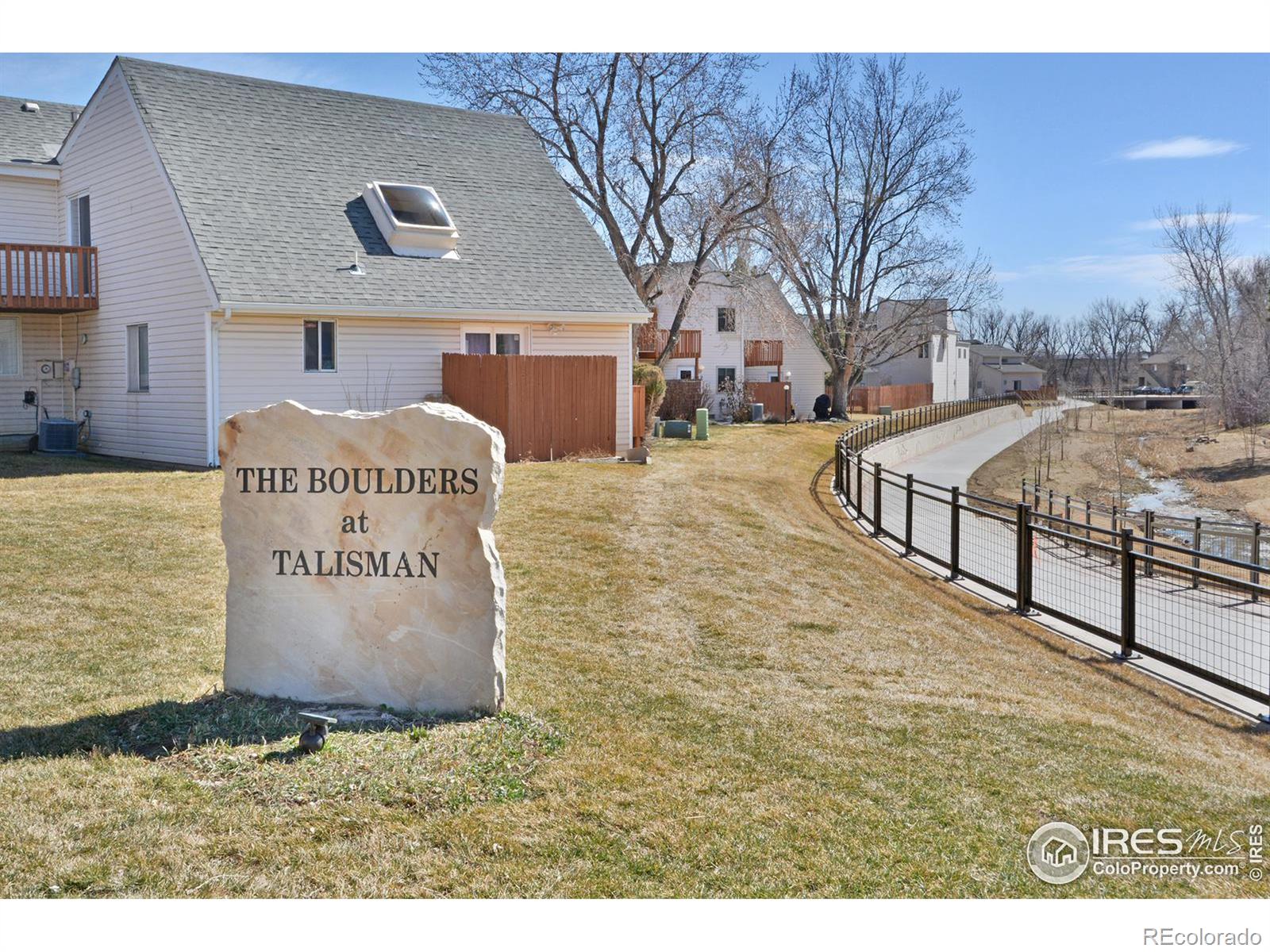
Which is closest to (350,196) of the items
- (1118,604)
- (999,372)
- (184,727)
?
(1118,604)

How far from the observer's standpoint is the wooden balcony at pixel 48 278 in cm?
2236

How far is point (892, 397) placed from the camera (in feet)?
227

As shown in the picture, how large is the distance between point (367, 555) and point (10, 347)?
823 inches

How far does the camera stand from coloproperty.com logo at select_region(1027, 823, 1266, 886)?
530 centimetres

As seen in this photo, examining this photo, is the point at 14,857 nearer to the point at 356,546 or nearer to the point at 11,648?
the point at 356,546

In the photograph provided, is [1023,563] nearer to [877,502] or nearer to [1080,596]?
[1080,596]

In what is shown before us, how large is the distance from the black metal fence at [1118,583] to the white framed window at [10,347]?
17.7 meters

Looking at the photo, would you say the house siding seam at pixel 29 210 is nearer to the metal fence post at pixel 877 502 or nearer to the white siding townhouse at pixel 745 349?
the metal fence post at pixel 877 502

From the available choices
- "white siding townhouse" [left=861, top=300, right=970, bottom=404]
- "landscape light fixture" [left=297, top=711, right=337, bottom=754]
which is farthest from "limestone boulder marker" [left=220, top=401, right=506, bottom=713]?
"white siding townhouse" [left=861, top=300, right=970, bottom=404]

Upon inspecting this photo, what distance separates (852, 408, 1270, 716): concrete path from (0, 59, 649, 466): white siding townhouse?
9.21 metres

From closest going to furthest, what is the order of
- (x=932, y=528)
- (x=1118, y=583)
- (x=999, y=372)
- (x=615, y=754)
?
1. (x=615, y=754)
2. (x=1118, y=583)
3. (x=932, y=528)
4. (x=999, y=372)

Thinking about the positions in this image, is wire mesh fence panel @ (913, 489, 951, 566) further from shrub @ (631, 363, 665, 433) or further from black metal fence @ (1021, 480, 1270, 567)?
shrub @ (631, 363, 665, 433)

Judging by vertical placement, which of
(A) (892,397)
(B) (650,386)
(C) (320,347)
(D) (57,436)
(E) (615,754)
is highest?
(C) (320,347)

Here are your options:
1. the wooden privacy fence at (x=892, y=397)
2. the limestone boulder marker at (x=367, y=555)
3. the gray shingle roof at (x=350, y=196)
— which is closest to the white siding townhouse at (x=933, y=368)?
the wooden privacy fence at (x=892, y=397)
